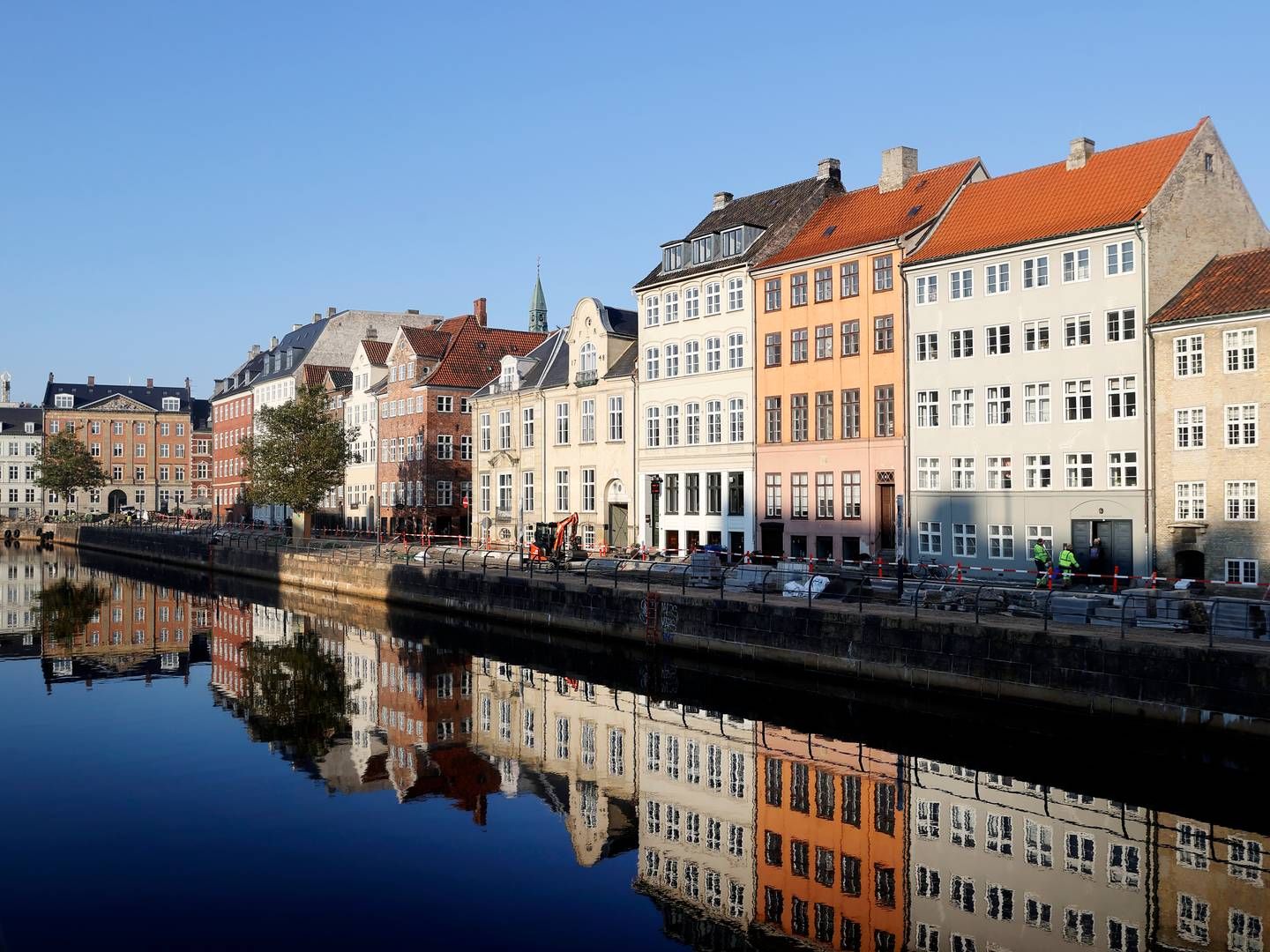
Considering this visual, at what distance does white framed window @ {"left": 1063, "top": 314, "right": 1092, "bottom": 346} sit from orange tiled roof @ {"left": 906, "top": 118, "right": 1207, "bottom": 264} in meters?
2.87

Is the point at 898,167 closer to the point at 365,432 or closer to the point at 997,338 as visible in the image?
the point at 997,338

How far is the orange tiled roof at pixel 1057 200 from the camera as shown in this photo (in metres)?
38.8

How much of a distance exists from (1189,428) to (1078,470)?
4.00m

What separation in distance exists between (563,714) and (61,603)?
1472 inches

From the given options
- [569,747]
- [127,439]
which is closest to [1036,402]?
[569,747]

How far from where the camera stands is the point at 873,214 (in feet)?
158

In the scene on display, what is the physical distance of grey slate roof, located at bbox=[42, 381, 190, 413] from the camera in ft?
460

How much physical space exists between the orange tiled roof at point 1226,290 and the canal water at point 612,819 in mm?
17321

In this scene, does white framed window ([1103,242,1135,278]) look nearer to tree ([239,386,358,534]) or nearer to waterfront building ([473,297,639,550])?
waterfront building ([473,297,639,550])

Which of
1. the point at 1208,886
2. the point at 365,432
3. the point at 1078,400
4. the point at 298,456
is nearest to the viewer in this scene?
the point at 1208,886

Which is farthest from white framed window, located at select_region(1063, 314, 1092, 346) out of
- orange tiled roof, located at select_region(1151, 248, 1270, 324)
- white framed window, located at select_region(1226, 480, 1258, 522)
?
white framed window, located at select_region(1226, 480, 1258, 522)

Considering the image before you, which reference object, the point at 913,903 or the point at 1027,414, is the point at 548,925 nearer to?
the point at 913,903

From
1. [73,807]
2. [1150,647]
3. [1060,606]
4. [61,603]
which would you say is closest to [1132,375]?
[1060,606]

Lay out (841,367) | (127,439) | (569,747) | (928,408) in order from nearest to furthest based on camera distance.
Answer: (569,747), (928,408), (841,367), (127,439)
